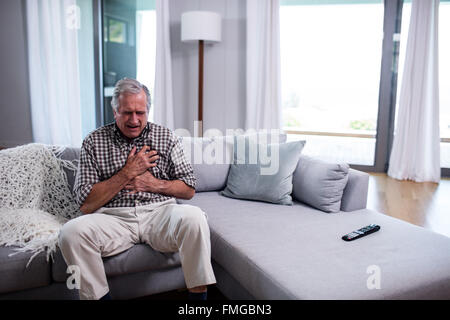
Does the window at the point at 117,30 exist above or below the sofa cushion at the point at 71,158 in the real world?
above

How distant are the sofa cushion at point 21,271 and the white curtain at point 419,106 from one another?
12.3 feet

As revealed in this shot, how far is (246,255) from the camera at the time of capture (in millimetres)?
1643

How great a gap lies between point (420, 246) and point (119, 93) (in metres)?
1.47

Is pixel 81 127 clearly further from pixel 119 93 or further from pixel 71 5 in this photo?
pixel 119 93

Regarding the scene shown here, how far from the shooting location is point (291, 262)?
60.8 inches

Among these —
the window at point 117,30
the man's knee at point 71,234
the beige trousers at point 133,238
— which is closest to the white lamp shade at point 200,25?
the window at point 117,30

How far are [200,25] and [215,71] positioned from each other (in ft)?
2.64

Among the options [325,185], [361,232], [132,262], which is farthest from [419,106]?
[132,262]

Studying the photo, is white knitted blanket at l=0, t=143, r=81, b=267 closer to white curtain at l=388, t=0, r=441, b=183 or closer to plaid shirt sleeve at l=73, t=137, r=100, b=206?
plaid shirt sleeve at l=73, t=137, r=100, b=206

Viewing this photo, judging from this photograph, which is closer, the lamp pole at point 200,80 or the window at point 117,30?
the lamp pole at point 200,80

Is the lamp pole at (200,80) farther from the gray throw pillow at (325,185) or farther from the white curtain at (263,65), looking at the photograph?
the gray throw pillow at (325,185)

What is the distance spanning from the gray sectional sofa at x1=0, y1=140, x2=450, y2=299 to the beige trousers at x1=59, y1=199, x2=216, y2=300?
2.8 inches

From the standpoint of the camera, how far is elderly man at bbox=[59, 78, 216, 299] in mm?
1598

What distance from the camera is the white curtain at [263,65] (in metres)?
4.53
